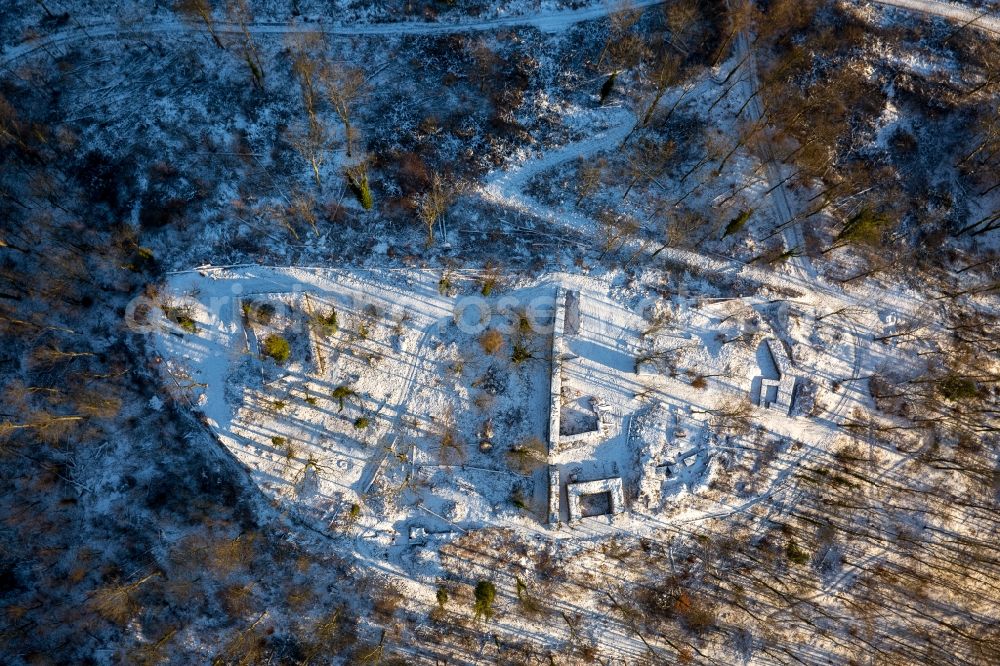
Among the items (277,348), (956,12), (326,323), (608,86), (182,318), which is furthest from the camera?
(956,12)

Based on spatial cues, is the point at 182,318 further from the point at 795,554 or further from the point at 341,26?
the point at 795,554

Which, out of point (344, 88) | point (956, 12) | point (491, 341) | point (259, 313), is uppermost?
point (956, 12)

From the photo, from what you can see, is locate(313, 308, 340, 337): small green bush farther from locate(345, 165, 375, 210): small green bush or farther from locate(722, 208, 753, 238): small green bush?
locate(722, 208, 753, 238): small green bush

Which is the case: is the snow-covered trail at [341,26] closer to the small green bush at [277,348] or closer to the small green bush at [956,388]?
the small green bush at [277,348]

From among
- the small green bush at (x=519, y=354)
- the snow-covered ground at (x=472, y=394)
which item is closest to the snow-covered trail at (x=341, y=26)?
the snow-covered ground at (x=472, y=394)

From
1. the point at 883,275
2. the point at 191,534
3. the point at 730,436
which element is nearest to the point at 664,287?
the point at 730,436

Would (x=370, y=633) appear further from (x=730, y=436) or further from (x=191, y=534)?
(x=730, y=436)

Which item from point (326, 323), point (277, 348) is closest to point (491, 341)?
point (326, 323)
